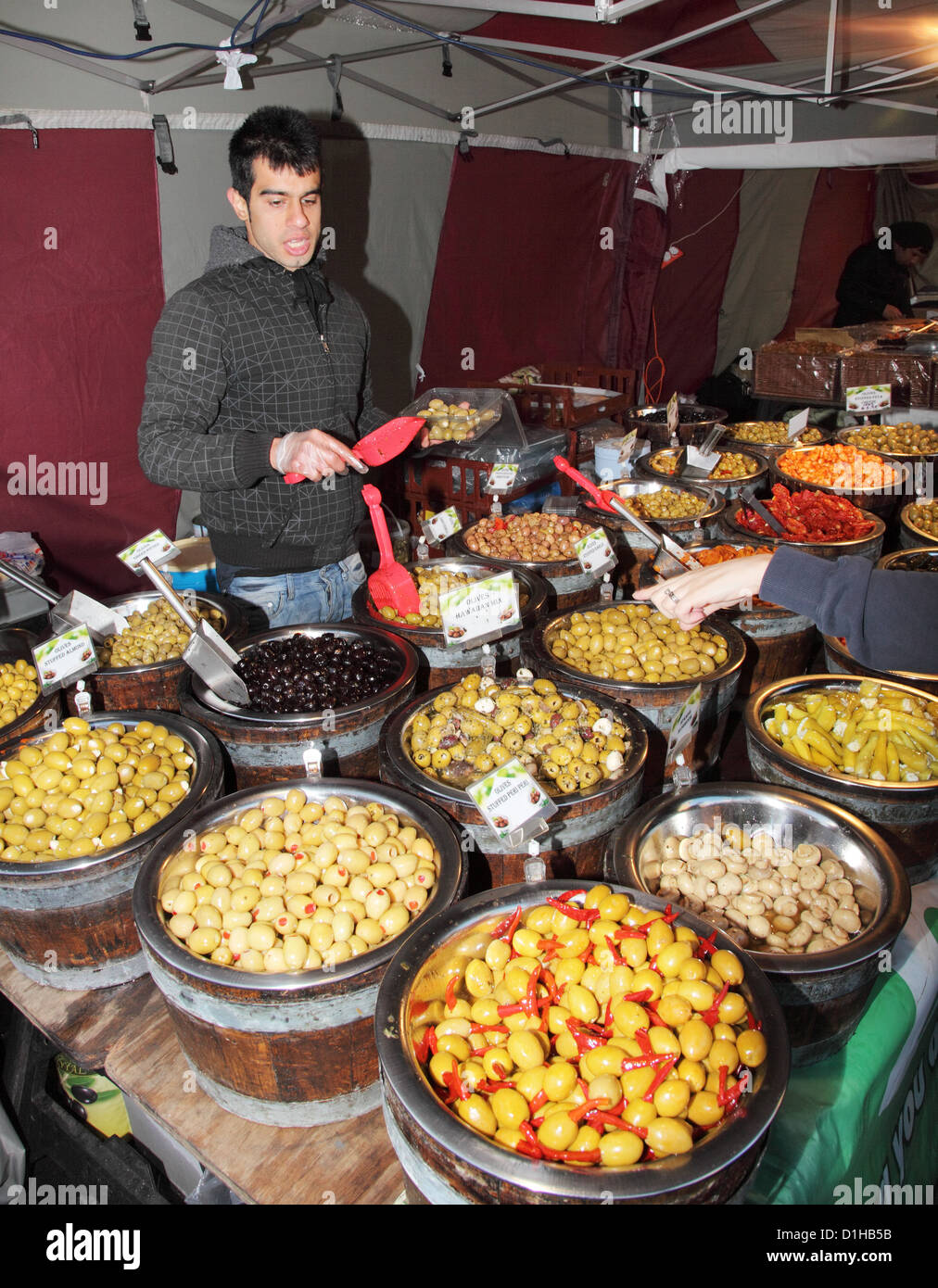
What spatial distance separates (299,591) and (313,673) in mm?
734

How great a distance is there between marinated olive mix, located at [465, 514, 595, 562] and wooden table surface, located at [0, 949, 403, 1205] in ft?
6.81

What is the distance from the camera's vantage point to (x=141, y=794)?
1891mm

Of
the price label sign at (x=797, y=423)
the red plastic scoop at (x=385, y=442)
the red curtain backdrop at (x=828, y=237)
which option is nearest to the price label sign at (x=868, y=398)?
the price label sign at (x=797, y=423)

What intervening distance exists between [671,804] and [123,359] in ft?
12.9

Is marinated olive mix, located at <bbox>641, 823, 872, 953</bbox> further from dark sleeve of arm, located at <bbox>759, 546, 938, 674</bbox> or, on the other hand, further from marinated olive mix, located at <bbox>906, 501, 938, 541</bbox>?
marinated olive mix, located at <bbox>906, 501, 938, 541</bbox>

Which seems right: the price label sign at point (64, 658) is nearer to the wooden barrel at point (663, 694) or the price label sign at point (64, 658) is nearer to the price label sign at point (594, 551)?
the wooden barrel at point (663, 694)

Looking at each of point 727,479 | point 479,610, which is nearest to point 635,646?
point 479,610

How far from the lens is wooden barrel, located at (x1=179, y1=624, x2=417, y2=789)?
2066mm

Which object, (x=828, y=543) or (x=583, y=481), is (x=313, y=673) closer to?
(x=583, y=481)

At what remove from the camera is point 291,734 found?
2055 millimetres

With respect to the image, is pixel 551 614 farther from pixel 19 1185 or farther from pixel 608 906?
pixel 19 1185

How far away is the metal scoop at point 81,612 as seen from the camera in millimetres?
2627

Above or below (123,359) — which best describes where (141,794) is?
below
